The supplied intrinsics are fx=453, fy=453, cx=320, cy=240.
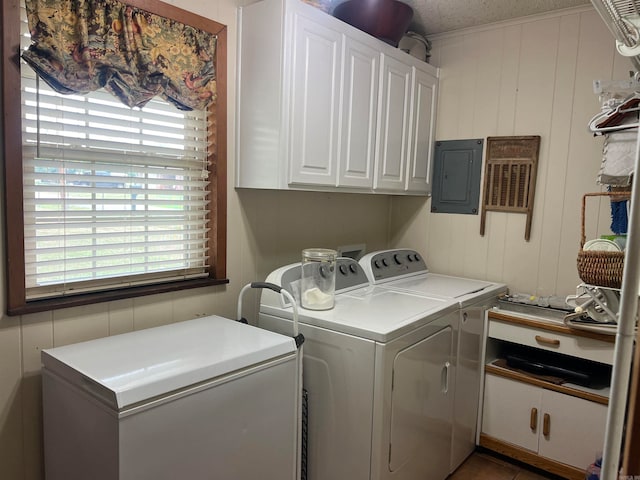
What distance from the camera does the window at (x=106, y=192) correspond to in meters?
1.50

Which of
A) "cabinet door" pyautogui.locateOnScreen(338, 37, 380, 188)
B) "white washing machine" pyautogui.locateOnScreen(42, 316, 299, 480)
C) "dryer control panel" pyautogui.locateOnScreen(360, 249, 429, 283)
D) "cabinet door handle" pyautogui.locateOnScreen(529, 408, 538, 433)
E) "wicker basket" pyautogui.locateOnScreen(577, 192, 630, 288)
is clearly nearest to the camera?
"white washing machine" pyautogui.locateOnScreen(42, 316, 299, 480)

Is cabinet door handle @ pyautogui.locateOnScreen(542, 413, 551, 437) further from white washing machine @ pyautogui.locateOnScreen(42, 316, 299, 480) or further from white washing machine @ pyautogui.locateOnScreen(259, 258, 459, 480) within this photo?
white washing machine @ pyautogui.locateOnScreen(42, 316, 299, 480)

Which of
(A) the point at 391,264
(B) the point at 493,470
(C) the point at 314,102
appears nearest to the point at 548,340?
(B) the point at 493,470

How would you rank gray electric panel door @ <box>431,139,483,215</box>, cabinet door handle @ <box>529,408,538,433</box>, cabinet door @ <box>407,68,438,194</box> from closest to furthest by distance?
cabinet door handle @ <box>529,408,538,433</box> → cabinet door @ <box>407,68,438,194</box> → gray electric panel door @ <box>431,139,483,215</box>

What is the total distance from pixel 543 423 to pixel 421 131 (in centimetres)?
180

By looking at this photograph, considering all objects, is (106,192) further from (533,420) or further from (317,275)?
(533,420)

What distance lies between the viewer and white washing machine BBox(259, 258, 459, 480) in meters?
1.75

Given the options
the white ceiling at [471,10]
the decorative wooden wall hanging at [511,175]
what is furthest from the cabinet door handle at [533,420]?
the white ceiling at [471,10]

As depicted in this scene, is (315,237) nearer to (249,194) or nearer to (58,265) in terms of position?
(249,194)

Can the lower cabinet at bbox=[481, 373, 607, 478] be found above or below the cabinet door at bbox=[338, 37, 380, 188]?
below

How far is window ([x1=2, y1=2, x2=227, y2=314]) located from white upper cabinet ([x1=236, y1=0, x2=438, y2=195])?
5.4 inches

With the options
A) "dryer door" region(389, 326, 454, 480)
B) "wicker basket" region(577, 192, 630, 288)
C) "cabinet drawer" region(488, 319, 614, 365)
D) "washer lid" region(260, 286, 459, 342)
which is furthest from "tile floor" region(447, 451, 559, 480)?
"wicker basket" region(577, 192, 630, 288)

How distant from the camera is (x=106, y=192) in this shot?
5.74ft

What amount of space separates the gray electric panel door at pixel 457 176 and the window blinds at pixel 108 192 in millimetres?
1640
